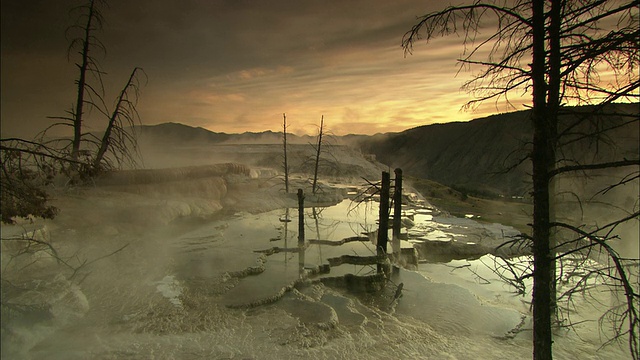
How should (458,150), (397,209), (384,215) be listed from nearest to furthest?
1. (384,215)
2. (397,209)
3. (458,150)

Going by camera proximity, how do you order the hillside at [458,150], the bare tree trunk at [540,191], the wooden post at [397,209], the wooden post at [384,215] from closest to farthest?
1. the bare tree trunk at [540,191]
2. the wooden post at [384,215]
3. the wooden post at [397,209]
4. the hillside at [458,150]

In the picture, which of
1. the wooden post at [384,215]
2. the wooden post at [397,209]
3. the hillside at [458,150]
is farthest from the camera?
the hillside at [458,150]

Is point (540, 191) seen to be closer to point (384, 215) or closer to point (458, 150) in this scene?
point (384, 215)

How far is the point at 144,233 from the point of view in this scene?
1886 centimetres

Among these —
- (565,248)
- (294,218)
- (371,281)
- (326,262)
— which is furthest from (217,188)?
(565,248)

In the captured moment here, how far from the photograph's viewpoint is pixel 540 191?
17.4ft

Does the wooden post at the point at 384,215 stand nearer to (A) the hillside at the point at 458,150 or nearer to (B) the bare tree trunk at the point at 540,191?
(B) the bare tree trunk at the point at 540,191

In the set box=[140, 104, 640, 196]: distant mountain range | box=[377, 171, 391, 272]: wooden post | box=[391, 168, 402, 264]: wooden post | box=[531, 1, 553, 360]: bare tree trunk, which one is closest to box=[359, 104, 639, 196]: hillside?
box=[140, 104, 640, 196]: distant mountain range

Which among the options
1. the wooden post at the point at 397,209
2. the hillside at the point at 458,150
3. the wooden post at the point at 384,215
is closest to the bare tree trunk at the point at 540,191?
the wooden post at the point at 384,215

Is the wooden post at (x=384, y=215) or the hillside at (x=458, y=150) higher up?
the hillside at (x=458, y=150)

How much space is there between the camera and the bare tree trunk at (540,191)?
5.24 meters

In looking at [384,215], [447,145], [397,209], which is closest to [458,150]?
[447,145]

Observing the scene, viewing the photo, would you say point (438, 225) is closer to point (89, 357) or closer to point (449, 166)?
point (89, 357)

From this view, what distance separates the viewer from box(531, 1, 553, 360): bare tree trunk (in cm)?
524
